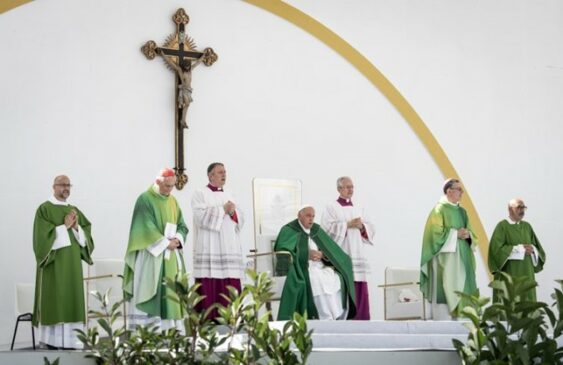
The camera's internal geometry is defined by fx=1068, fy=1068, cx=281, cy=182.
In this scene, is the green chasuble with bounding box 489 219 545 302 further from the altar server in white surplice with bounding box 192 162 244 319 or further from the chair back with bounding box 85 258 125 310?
the chair back with bounding box 85 258 125 310

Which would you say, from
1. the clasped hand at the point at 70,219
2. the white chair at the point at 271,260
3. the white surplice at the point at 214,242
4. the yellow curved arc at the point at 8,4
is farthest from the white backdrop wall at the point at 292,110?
the clasped hand at the point at 70,219

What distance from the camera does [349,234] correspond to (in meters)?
11.7

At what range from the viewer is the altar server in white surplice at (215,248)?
10.7m

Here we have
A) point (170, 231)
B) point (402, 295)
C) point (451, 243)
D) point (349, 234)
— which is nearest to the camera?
point (170, 231)

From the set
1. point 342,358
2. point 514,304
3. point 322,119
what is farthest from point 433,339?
point 322,119

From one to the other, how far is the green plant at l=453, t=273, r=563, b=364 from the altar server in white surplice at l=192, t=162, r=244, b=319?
6.23 metres

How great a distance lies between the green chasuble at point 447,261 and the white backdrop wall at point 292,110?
252cm

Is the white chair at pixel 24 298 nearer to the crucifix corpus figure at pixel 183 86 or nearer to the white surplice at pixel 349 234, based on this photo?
the crucifix corpus figure at pixel 183 86

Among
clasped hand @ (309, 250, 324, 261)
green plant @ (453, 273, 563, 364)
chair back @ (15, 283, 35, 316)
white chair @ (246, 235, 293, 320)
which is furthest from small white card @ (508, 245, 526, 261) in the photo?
green plant @ (453, 273, 563, 364)

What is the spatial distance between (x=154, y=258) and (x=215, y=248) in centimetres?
108

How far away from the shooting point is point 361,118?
14.2 m

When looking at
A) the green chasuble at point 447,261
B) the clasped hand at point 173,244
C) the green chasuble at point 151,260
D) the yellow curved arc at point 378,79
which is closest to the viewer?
the green chasuble at point 151,260

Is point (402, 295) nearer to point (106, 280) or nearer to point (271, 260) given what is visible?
point (271, 260)

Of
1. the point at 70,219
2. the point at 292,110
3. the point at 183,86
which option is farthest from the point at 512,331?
the point at 292,110
